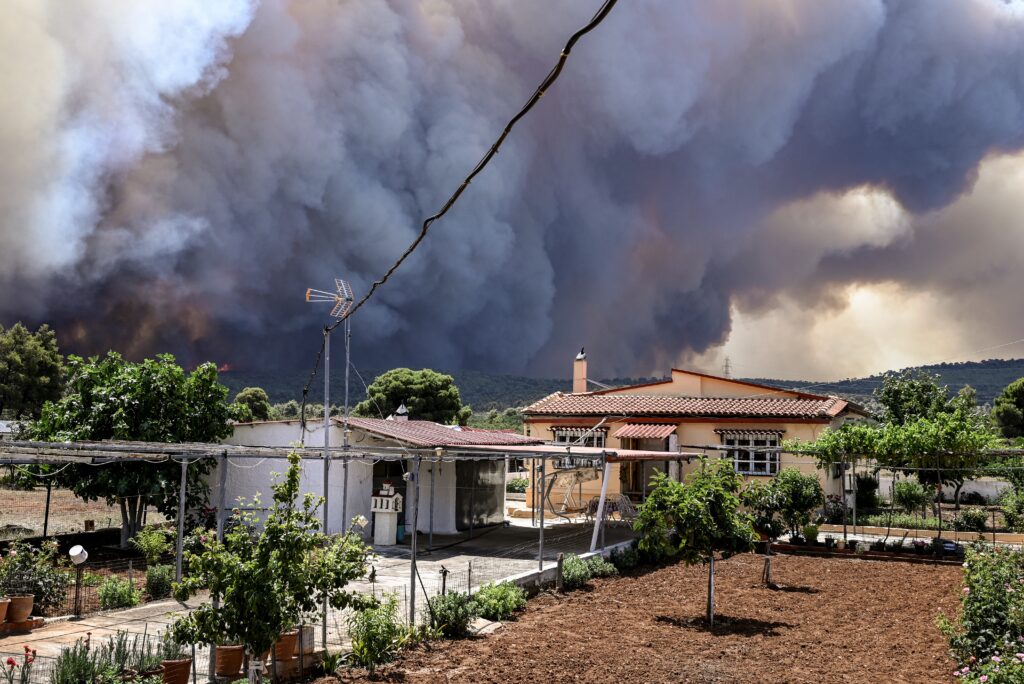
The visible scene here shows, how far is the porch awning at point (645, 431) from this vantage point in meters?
28.9

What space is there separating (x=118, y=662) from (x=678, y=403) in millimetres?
25558

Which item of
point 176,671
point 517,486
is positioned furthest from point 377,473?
point 517,486

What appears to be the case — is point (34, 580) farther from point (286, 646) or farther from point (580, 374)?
point (580, 374)

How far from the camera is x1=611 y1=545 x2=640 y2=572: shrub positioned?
18.2 m

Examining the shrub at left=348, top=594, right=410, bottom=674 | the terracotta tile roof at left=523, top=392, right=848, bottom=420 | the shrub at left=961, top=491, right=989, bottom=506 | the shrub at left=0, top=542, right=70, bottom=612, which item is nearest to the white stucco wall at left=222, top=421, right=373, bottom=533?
the shrub at left=0, top=542, right=70, bottom=612

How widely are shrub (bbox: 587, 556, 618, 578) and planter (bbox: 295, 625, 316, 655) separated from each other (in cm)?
820

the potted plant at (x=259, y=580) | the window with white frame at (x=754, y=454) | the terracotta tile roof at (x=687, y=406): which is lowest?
the potted plant at (x=259, y=580)

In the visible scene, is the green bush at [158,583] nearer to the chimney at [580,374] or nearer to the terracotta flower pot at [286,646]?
the terracotta flower pot at [286,646]

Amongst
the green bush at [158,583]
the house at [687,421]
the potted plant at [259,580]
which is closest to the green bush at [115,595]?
the green bush at [158,583]

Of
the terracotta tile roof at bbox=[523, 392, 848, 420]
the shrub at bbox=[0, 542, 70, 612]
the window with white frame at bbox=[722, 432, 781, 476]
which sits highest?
the terracotta tile roof at bbox=[523, 392, 848, 420]

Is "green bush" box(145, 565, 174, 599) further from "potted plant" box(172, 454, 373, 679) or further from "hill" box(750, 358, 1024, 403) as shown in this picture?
"hill" box(750, 358, 1024, 403)

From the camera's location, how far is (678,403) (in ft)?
103

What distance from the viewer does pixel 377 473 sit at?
69.9ft

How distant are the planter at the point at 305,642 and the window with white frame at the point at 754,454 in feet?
Answer: 67.6
